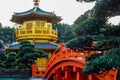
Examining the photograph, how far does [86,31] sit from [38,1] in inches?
891

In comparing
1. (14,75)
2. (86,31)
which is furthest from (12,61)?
(86,31)

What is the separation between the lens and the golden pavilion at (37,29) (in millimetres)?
26866

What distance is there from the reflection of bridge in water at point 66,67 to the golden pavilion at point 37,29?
19.0 feet

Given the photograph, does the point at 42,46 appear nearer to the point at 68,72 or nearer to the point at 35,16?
the point at 35,16

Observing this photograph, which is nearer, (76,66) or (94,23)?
(94,23)

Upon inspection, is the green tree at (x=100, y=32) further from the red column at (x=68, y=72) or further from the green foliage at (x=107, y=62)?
the red column at (x=68, y=72)

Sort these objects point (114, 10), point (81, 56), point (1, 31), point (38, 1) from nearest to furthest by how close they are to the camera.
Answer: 1. point (114, 10)
2. point (81, 56)
3. point (38, 1)
4. point (1, 31)

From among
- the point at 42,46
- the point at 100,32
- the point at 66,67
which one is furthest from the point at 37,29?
the point at 100,32

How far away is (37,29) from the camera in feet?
Result: 92.6

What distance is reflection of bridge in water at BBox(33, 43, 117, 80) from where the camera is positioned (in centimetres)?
1514

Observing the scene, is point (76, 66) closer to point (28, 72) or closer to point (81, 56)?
point (81, 56)

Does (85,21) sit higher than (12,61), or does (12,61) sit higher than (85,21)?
(85,21)

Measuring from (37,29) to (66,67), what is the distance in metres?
10.9

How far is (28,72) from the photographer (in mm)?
21062
